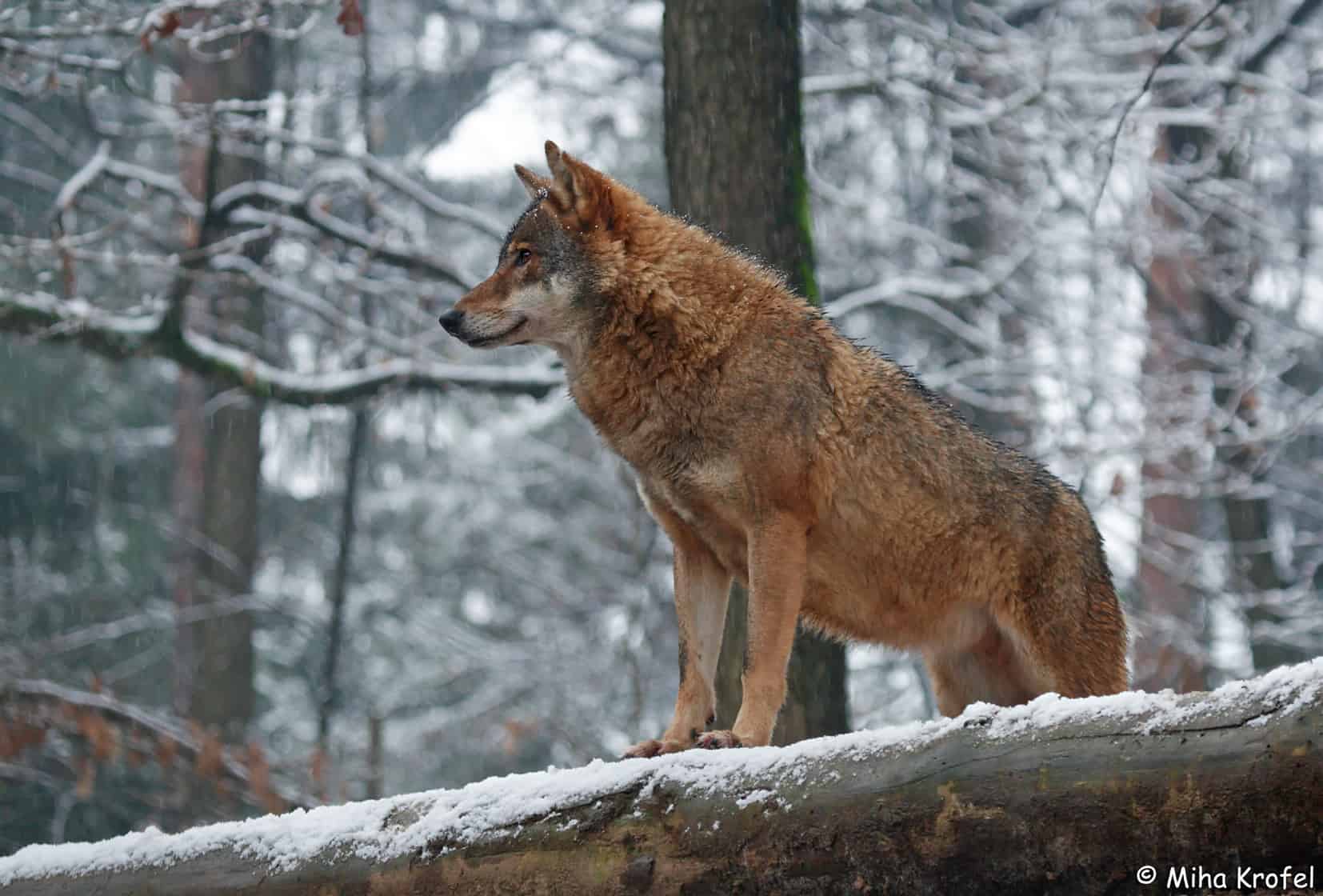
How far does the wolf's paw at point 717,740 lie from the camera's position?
4430 mm

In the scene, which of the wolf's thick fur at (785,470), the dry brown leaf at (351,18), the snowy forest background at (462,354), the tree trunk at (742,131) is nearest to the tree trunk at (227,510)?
the snowy forest background at (462,354)

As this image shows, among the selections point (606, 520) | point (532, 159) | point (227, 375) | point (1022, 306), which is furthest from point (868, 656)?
point (227, 375)

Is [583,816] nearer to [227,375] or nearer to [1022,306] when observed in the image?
[227,375]

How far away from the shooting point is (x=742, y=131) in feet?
23.2

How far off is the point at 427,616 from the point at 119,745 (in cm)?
690

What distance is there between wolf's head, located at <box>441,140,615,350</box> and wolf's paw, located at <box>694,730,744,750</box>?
1.76 meters

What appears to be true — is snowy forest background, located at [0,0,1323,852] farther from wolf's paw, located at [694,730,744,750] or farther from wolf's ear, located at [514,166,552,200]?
wolf's paw, located at [694,730,744,750]

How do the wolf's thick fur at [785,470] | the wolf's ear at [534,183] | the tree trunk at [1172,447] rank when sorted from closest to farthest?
the wolf's thick fur at [785,470] < the wolf's ear at [534,183] < the tree trunk at [1172,447]

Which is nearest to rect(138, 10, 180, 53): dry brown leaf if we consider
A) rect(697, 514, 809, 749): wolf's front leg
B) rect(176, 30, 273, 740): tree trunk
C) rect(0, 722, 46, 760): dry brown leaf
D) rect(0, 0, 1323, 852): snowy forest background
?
rect(0, 0, 1323, 852): snowy forest background

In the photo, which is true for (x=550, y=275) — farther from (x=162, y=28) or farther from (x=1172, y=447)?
(x=1172, y=447)

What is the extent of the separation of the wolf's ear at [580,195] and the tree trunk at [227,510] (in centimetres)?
979

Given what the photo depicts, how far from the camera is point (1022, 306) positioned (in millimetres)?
15648

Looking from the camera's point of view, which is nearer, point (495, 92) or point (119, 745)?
point (119, 745)

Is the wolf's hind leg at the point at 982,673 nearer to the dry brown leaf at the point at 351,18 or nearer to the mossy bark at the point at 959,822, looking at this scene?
the mossy bark at the point at 959,822
